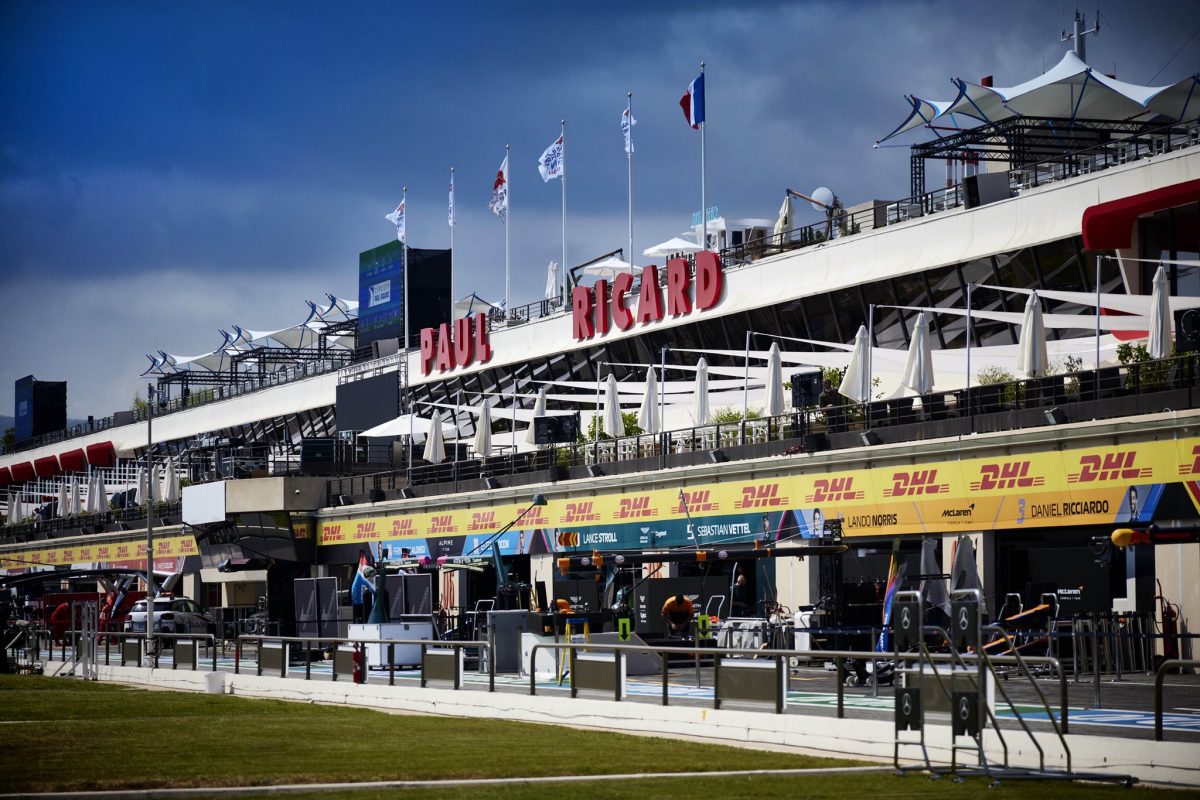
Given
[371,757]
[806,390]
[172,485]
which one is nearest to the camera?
[371,757]

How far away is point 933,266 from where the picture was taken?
4366 cm

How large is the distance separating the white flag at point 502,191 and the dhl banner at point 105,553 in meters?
19.8

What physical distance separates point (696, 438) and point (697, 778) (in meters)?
29.7

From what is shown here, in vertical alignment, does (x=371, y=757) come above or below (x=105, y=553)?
below

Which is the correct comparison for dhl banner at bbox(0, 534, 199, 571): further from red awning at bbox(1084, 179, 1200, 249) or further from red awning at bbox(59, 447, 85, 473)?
red awning at bbox(1084, 179, 1200, 249)

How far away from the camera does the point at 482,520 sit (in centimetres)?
5206

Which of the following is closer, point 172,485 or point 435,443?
point 435,443

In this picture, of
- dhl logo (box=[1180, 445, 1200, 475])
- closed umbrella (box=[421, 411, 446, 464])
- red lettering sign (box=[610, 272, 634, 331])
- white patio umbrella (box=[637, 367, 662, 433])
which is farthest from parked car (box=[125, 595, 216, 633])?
dhl logo (box=[1180, 445, 1200, 475])

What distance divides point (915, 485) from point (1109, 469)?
17.5 ft

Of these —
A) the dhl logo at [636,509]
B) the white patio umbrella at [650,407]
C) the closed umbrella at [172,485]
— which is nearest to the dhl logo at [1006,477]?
the dhl logo at [636,509]

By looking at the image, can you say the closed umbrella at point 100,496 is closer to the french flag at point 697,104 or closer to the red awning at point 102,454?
the red awning at point 102,454

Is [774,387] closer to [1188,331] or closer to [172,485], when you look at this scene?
[1188,331]

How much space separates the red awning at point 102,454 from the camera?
107688 millimetres

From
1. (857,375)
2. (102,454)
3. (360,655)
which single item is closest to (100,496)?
(102,454)
